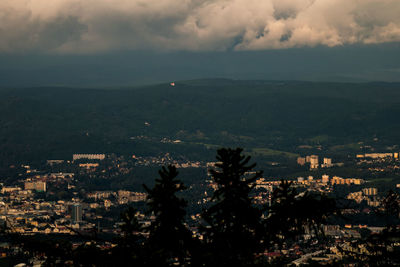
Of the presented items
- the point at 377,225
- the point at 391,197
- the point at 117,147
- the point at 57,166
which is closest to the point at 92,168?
the point at 57,166

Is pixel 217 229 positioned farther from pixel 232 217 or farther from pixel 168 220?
pixel 168 220

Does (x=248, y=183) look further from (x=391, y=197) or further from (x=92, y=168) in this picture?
(x=92, y=168)

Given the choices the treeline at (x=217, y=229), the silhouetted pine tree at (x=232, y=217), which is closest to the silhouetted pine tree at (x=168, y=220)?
the treeline at (x=217, y=229)

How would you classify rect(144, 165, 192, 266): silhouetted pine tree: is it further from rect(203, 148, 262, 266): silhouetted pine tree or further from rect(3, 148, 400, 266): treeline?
rect(203, 148, 262, 266): silhouetted pine tree

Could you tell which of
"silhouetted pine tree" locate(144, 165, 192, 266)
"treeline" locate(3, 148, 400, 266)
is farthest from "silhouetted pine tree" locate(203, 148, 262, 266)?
"silhouetted pine tree" locate(144, 165, 192, 266)

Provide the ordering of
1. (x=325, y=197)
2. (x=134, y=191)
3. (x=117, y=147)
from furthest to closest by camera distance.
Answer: (x=117, y=147), (x=134, y=191), (x=325, y=197)
